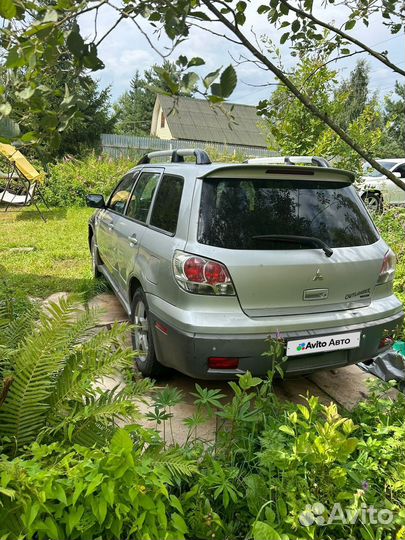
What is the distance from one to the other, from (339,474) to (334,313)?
1225 millimetres

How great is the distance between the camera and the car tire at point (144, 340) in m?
3.12

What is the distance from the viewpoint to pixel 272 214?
2.77m

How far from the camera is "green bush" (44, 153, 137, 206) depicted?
1288 centimetres

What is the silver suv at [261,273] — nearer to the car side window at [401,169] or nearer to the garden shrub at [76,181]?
the garden shrub at [76,181]

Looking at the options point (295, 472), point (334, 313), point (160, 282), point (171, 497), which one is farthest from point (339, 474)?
point (160, 282)

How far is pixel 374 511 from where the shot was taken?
1.78 m

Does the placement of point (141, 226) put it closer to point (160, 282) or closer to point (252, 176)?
point (160, 282)

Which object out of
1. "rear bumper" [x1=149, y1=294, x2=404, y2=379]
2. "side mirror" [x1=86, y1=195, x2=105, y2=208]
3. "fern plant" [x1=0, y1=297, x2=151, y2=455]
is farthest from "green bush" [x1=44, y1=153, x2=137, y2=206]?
"fern plant" [x1=0, y1=297, x2=151, y2=455]

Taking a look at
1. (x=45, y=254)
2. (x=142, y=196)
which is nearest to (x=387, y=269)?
(x=142, y=196)

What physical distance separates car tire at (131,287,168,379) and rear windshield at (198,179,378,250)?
0.90 metres

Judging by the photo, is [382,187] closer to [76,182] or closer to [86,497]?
[76,182]

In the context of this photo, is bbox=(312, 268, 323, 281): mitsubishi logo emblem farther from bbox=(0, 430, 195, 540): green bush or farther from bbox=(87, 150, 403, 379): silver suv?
bbox=(0, 430, 195, 540): green bush

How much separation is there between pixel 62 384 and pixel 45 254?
5.89m

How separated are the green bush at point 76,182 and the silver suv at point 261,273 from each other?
34.8 feet
